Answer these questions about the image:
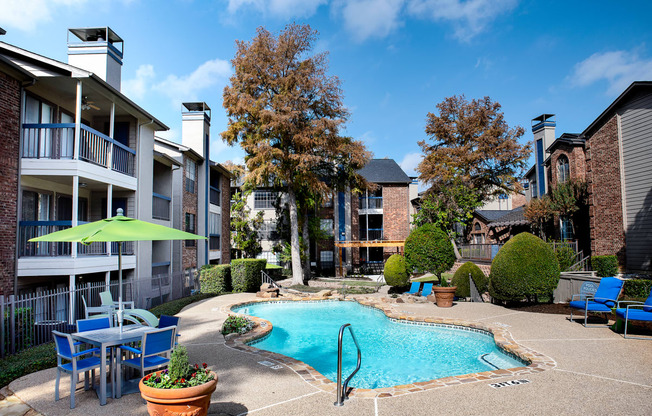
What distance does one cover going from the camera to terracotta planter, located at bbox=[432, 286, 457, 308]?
13.4 meters

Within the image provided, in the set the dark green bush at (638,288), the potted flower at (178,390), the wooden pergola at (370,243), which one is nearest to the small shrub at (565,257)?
the dark green bush at (638,288)

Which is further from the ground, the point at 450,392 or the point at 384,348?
the point at 450,392

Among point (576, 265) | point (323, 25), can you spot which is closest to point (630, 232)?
point (576, 265)

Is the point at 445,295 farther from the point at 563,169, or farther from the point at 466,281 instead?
the point at 563,169

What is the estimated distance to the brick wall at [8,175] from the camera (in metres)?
9.95

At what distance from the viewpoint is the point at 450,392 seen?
535cm

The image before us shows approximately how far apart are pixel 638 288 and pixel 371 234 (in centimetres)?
2384

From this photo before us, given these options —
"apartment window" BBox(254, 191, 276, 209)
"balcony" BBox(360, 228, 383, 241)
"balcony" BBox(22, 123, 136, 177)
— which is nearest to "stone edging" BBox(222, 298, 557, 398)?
"balcony" BBox(22, 123, 136, 177)

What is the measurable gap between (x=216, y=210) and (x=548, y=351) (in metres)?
20.6

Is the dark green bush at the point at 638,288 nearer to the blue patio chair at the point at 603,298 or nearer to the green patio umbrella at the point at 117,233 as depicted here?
the blue patio chair at the point at 603,298

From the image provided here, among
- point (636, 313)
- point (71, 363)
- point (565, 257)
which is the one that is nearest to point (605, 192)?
point (565, 257)

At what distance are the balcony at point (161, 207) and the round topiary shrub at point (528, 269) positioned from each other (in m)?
13.9

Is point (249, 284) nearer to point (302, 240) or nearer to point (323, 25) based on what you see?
point (302, 240)

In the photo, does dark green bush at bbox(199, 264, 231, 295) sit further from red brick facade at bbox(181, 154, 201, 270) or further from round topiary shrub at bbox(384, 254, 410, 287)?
round topiary shrub at bbox(384, 254, 410, 287)
